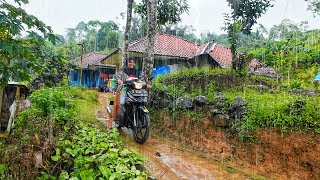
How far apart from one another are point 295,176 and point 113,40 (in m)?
35.9

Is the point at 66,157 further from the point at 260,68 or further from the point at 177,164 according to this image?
the point at 260,68

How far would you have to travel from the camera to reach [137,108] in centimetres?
581

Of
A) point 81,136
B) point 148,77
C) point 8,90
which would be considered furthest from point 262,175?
point 8,90

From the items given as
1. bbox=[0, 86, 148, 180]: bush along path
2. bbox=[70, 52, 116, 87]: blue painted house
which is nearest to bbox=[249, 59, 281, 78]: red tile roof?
bbox=[0, 86, 148, 180]: bush along path

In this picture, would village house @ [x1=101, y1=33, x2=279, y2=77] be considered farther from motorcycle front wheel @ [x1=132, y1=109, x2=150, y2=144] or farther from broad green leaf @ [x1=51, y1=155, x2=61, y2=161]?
broad green leaf @ [x1=51, y1=155, x2=61, y2=161]

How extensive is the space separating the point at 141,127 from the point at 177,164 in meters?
1.22

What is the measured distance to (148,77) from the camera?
336 inches

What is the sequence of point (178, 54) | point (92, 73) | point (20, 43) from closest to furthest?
point (20, 43)
point (178, 54)
point (92, 73)

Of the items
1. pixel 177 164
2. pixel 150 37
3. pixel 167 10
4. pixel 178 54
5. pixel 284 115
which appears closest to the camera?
pixel 177 164

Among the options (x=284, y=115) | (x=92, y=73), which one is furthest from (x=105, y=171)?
(x=92, y=73)

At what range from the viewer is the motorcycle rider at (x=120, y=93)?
609 centimetres

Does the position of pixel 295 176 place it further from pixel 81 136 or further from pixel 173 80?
pixel 173 80

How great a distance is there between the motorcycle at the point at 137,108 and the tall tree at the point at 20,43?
2.45 m

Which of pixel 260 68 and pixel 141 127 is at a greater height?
pixel 260 68
